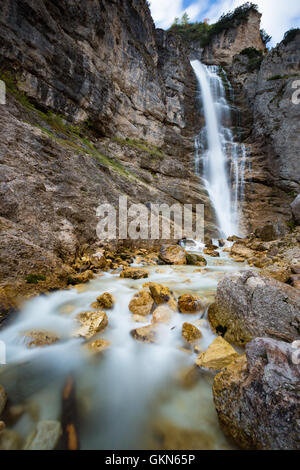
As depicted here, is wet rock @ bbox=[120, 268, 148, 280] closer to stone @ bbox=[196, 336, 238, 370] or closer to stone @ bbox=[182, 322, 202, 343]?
stone @ bbox=[182, 322, 202, 343]

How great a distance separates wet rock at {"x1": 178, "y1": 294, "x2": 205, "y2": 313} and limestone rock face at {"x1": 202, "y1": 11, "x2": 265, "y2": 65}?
40673 millimetres

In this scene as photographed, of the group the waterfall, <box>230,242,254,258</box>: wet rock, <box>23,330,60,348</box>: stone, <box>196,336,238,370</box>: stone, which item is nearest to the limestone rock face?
the waterfall

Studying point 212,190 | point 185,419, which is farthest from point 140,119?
A: point 185,419

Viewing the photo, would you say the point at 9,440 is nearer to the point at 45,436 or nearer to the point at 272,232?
the point at 45,436

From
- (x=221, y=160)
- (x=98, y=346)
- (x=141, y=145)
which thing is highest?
(x=221, y=160)

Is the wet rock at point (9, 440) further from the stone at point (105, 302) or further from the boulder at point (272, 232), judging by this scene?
the boulder at point (272, 232)

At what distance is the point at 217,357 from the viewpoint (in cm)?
213

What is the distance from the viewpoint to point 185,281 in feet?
16.1

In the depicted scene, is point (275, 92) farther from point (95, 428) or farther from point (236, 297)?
point (95, 428)

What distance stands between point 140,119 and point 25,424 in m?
20.2

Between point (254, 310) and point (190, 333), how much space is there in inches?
35.2

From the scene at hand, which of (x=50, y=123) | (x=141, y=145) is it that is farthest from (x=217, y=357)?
(x=141, y=145)

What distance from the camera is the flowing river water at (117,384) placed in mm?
1560

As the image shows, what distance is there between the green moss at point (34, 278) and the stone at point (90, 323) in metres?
1.26
